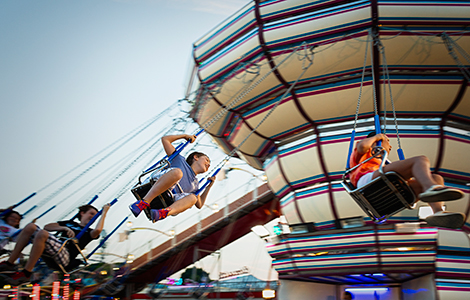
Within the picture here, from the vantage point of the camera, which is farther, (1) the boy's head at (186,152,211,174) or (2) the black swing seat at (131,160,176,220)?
(1) the boy's head at (186,152,211,174)

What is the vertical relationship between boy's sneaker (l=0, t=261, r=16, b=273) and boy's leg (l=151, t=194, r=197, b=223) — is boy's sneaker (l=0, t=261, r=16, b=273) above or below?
below

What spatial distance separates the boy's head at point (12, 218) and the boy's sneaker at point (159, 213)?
3.35 m

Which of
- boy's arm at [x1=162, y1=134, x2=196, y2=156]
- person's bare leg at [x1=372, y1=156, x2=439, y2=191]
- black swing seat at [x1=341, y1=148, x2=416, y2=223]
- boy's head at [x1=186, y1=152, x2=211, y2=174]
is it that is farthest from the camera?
boy's head at [x1=186, y1=152, x2=211, y2=174]

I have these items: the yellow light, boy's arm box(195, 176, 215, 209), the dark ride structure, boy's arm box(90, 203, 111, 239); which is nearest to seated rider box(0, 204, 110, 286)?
boy's arm box(90, 203, 111, 239)

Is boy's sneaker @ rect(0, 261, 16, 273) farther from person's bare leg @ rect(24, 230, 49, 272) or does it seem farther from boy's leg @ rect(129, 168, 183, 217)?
boy's leg @ rect(129, 168, 183, 217)

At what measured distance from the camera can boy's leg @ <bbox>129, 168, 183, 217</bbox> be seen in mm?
4574

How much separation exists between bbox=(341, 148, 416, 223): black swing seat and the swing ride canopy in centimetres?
211

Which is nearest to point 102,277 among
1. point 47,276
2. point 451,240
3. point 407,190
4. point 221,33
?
point 47,276

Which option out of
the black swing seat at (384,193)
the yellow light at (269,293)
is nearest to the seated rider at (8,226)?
the black swing seat at (384,193)

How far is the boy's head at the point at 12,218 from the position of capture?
Result: 6727 millimetres

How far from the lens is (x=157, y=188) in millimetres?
4598

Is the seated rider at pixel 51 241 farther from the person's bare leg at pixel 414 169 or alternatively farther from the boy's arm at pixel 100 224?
the person's bare leg at pixel 414 169

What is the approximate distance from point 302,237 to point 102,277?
5239mm

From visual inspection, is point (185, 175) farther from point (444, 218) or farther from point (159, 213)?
point (444, 218)
